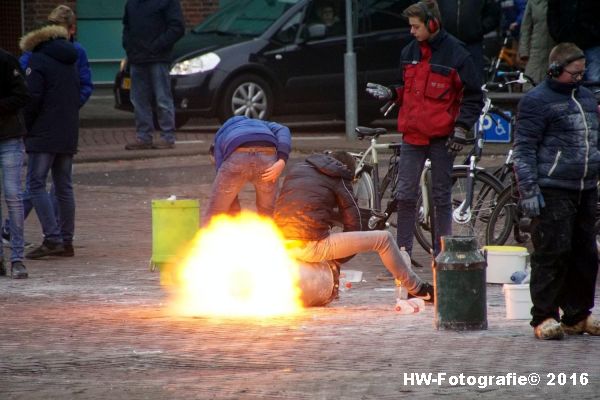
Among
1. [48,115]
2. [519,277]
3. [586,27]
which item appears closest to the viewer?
[519,277]

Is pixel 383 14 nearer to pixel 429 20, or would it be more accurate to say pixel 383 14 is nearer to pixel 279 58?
pixel 279 58

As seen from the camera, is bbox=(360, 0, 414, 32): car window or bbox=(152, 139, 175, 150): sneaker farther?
bbox=(360, 0, 414, 32): car window

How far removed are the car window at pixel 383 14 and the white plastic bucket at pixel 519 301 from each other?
11803mm

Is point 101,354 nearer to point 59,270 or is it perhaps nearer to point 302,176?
point 302,176

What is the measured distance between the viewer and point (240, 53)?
65.6ft

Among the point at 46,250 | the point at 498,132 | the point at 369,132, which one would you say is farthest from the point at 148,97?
the point at 369,132

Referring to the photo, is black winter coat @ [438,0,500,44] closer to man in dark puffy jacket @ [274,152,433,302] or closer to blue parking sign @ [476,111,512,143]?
blue parking sign @ [476,111,512,143]

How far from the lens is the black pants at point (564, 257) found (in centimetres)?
870

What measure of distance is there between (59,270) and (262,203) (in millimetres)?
1826

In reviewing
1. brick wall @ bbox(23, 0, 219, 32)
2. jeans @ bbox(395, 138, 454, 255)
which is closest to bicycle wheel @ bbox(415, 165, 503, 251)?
jeans @ bbox(395, 138, 454, 255)

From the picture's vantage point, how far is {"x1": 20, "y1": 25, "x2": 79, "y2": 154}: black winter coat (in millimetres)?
12062

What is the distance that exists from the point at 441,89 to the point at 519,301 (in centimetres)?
190

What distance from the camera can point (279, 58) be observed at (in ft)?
66.2

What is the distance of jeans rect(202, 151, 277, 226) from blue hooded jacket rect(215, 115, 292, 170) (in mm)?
77
